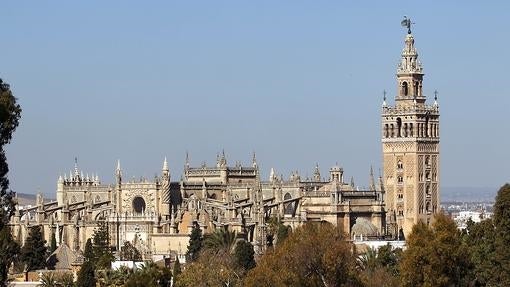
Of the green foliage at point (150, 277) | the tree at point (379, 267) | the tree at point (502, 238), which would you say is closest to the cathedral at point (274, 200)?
the tree at point (379, 267)

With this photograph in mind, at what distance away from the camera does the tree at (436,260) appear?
79438 millimetres

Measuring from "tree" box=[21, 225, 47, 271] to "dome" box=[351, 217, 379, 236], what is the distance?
2274 centimetres

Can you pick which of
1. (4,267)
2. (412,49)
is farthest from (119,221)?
(4,267)

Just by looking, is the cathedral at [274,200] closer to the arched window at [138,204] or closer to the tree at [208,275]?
the arched window at [138,204]

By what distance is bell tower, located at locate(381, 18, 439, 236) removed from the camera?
13412 centimetres

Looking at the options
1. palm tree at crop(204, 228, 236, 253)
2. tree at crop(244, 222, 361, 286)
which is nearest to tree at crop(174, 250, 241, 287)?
tree at crop(244, 222, 361, 286)

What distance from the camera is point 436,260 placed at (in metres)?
79.6

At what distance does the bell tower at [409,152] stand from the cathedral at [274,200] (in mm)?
73

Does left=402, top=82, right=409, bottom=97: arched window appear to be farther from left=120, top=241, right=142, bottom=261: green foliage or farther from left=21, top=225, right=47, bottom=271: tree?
left=21, top=225, right=47, bottom=271: tree

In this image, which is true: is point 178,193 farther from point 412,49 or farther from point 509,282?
point 509,282

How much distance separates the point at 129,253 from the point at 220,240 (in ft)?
22.1

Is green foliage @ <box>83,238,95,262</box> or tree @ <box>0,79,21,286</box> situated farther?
green foliage @ <box>83,238,95,262</box>

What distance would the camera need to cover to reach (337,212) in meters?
129

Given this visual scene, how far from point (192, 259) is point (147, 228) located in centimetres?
1801
